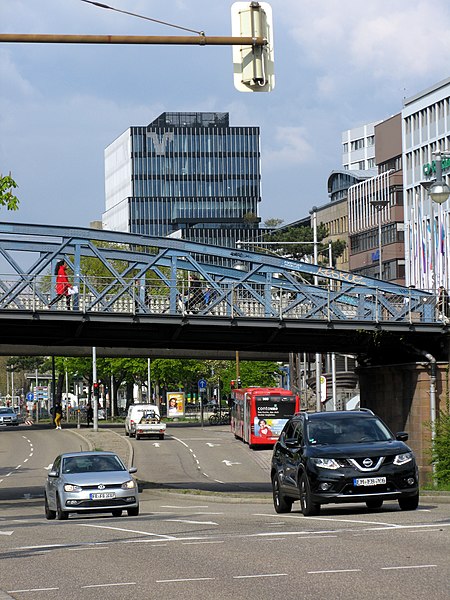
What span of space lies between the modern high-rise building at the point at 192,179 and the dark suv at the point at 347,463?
544ft

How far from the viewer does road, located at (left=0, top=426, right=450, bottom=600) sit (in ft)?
36.8

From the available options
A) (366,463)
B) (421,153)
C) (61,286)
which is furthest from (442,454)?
(421,153)

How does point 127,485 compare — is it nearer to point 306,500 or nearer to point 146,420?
point 306,500

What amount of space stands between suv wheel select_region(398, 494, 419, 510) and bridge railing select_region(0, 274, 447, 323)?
751 inches

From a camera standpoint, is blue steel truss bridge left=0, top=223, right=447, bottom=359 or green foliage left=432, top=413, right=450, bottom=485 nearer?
green foliage left=432, top=413, right=450, bottom=485

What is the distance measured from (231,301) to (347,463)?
21.0 m

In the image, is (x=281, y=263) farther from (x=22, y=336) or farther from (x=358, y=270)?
(x=358, y=270)

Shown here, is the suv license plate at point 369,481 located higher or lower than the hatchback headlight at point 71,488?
higher

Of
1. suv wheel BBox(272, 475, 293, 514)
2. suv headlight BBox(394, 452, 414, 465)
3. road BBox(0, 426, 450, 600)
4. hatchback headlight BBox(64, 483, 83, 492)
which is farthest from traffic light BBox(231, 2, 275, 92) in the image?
hatchback headlight BBox(64, 483, 83, 492)

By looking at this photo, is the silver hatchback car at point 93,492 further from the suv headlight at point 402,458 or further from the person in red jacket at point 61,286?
the person in red jacket at point 61,286

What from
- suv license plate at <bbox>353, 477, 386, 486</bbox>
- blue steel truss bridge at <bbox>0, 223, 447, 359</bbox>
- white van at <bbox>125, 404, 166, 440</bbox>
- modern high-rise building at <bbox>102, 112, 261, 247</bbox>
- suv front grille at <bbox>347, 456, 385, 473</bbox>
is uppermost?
modern high-rise building at <bbox>102, 112, 261, 247</bbox>

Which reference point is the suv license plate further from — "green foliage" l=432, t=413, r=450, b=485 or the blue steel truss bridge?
the blue steel truss bridge

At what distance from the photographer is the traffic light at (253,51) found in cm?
1523

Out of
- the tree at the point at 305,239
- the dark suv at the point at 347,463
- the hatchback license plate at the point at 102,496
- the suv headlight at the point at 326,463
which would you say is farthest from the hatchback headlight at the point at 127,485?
the tree at the point at 305,239
